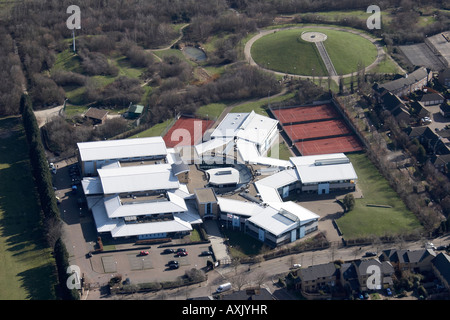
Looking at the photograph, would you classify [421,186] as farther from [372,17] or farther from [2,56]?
[2,56]

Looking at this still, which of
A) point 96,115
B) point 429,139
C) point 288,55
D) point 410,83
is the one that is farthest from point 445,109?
point 96,115

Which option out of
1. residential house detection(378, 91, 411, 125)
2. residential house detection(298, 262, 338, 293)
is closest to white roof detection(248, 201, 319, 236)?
residential house detection(298, 262, 338, 293)

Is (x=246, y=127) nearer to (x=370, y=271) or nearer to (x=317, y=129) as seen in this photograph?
(x=317, y=129)

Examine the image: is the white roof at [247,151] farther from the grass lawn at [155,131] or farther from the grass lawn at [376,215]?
the grass lawn at [376,215]

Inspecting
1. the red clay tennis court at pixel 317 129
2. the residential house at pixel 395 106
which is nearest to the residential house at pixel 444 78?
the residential house at pixel 395 106

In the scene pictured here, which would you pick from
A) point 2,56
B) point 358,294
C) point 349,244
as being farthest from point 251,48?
point 358,294
